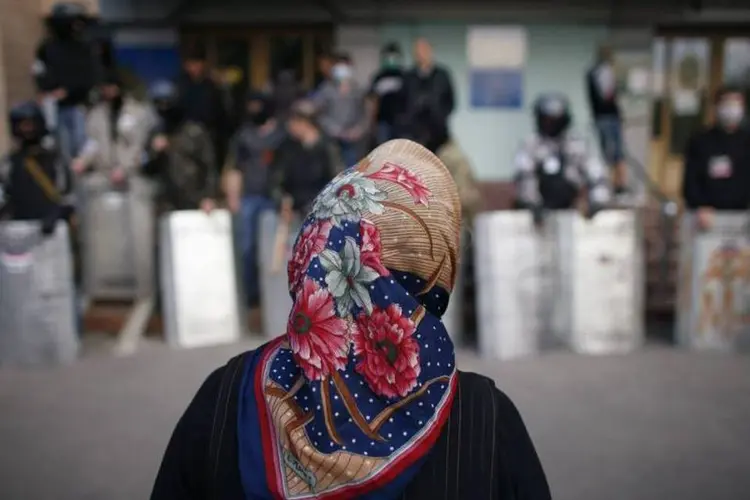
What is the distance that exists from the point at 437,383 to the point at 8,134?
345 inches

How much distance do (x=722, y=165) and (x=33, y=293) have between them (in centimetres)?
553

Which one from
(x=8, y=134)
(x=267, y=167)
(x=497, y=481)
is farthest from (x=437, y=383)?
(x=8, y=134)

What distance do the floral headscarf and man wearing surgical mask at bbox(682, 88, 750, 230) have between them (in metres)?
6.03

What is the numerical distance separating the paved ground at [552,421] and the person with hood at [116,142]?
6.77 ft

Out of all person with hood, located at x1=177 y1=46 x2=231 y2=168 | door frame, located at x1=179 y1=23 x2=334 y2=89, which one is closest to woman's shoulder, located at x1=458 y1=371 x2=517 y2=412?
person with hood, located at x1=177 y1=46 x2=231 y2=168

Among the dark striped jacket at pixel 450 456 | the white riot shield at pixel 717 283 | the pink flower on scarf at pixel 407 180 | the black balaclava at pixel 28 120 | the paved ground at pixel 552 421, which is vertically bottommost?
the paved ground at pixel 552 421

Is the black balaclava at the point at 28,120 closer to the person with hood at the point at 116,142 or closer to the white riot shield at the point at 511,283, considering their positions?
the person with hood at the point at 116,142

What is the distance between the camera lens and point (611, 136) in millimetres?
9719

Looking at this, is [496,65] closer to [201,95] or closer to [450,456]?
[201,95]

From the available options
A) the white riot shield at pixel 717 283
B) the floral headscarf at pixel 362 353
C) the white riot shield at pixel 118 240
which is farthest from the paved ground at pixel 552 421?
the floral headscarf at pixel 362 353

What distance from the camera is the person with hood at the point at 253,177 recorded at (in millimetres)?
7809

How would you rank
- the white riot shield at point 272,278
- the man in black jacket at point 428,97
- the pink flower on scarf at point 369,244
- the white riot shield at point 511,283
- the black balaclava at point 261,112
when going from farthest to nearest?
1. the black balaclava at point 261,112
2. the man in black jacket at point 428,97
3. the white riot shield at point 272,278
4. the white riot shield at point 511,283
5. the pink flower on scarf at point 369,244

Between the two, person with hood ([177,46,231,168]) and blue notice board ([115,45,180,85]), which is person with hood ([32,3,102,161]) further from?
blue notice board ([115,45,180,85])

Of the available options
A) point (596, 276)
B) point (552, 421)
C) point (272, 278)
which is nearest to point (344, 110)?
point (272, 278)
